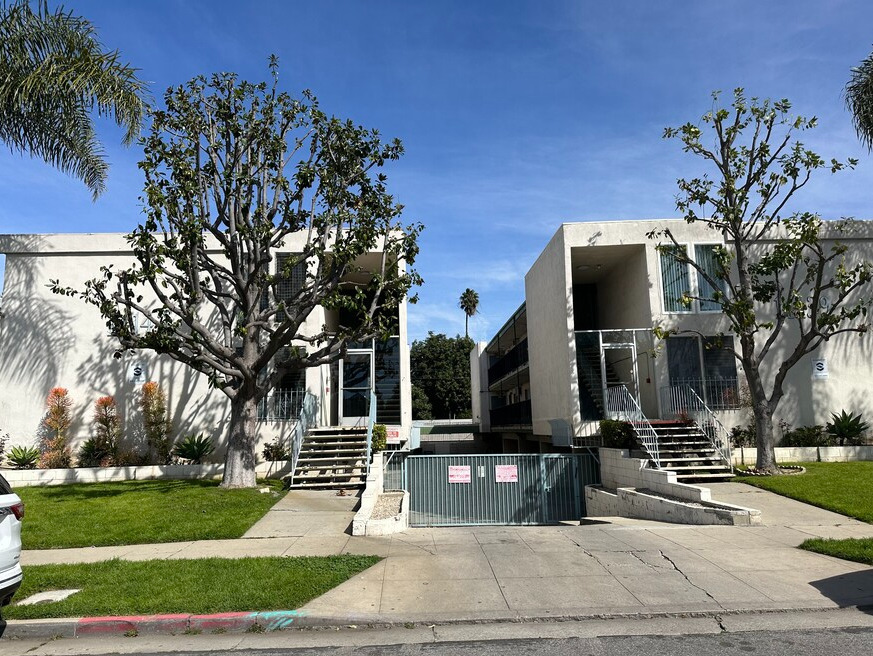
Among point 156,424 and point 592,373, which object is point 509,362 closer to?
point 592,373

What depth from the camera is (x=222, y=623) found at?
5.89m

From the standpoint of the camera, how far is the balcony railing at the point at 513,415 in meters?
25.7

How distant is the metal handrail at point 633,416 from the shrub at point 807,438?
4401 mm

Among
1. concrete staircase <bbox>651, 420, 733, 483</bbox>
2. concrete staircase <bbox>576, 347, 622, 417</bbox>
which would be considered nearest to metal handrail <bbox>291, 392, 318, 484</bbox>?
concrete staircase <bbox>576, 347, 622, 417</bbox>

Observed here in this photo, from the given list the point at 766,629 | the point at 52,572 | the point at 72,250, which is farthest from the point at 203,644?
the point at 72,250

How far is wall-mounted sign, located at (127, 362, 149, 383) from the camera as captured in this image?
1883 centimetres

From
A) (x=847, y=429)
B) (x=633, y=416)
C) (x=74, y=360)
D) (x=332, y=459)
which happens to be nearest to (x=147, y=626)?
(x=332, y=459)

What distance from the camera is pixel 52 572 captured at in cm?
763

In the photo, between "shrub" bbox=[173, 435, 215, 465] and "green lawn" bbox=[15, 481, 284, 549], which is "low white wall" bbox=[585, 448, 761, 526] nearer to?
"green lawn" bbox=[15, 481, 284, 549]

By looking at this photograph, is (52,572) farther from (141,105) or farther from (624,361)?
(624,361)

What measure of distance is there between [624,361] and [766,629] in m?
A: 15.2

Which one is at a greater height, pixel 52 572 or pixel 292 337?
Result: pixel 292 337

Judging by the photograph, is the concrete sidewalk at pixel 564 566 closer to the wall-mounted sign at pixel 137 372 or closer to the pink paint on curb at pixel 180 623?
the pink paint on curb at pixel 180 623

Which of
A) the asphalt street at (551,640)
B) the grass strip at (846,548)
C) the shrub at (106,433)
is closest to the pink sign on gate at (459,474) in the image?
the grass strip at (846,548)
